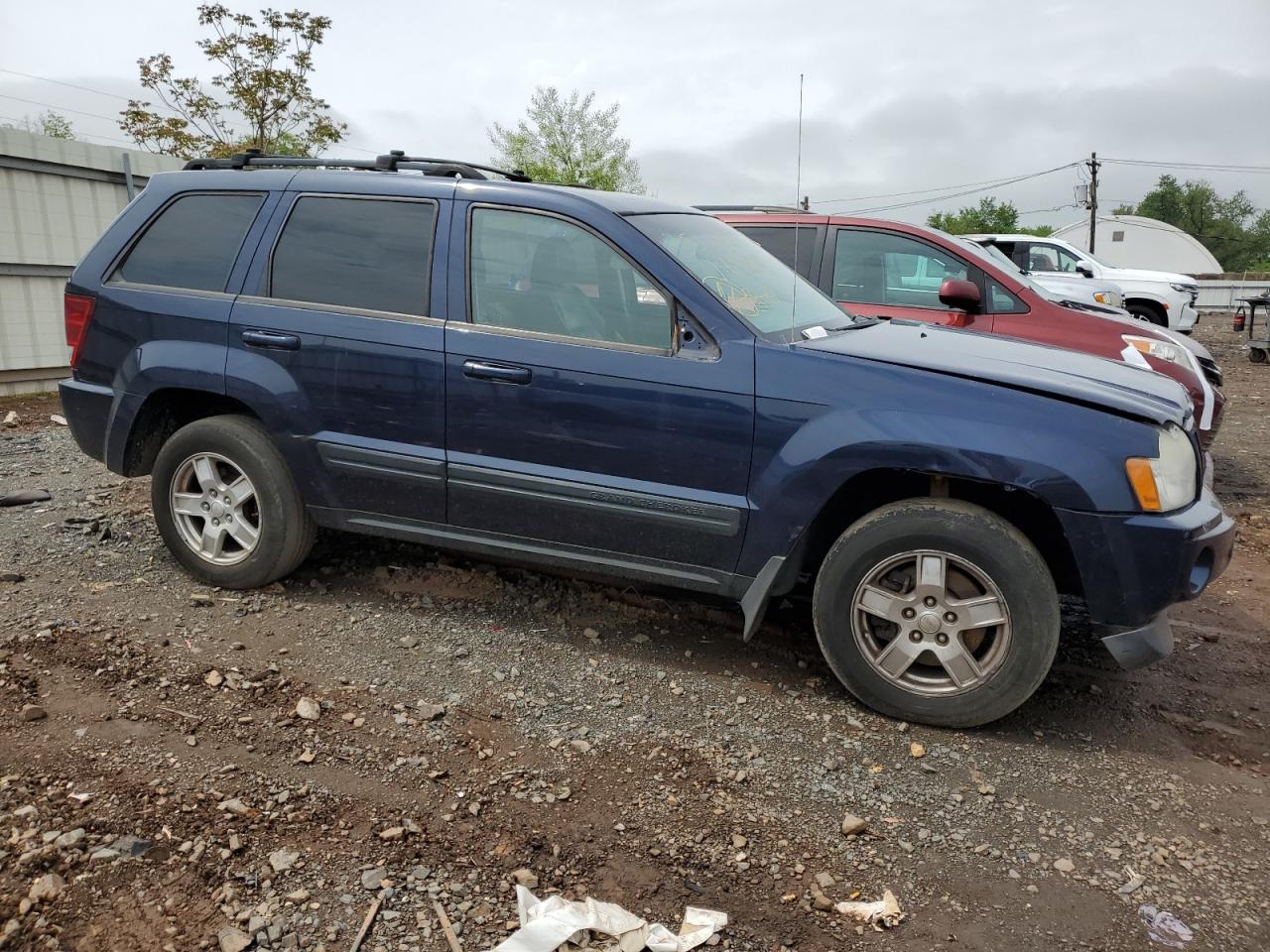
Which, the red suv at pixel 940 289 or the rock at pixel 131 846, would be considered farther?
the red suv at pixel 940 289

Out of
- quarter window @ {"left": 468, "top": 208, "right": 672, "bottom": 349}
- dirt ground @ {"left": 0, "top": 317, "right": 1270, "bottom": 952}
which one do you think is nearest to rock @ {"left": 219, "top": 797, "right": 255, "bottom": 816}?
dirt ground @ {"left": 0, "top": 317, "right": 1270, "bottom": 952}

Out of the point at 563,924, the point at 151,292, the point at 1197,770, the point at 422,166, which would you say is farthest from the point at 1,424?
the point at 1197,770

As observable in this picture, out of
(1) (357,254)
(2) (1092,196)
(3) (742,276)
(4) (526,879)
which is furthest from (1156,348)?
(2) (1092,196)

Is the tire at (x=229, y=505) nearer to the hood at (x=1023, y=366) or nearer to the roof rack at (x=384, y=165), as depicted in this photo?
the roof rack at (x=384, y=165)

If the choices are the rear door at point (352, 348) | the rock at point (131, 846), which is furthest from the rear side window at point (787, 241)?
the rock at point (131, 846)

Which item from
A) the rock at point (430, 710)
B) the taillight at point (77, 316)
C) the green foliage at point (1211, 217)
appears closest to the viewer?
the rock at point (430, 710)

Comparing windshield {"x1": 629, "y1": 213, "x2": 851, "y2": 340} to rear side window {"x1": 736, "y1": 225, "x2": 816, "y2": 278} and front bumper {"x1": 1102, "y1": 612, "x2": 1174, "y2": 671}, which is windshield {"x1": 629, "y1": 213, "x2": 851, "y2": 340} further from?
rear side window {"x1": 736, "y1": 225, "x2": 816, "y2": 278}

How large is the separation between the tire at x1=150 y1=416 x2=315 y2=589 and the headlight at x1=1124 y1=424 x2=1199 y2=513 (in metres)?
3.44

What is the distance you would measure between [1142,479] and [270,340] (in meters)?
3.53

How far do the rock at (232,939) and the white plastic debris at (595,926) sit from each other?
621 millimetres

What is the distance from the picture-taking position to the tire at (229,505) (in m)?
4.48

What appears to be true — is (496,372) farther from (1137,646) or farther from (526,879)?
(1137,646)

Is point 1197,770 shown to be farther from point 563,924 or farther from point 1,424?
point 1,424

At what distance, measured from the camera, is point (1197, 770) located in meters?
3.46
